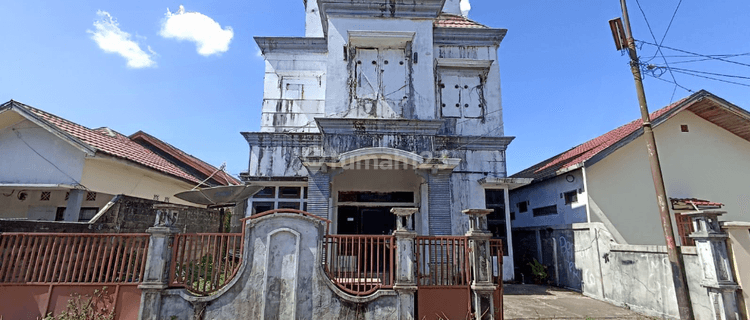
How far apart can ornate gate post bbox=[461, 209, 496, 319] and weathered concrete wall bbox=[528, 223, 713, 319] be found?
13.3ft

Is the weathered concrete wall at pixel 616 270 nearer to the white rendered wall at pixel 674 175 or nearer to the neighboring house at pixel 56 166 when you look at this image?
the white rendered wall at pixel 674 175

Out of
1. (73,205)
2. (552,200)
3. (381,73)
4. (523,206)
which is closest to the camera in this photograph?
(73,205)

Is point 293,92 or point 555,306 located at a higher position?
point 293,92

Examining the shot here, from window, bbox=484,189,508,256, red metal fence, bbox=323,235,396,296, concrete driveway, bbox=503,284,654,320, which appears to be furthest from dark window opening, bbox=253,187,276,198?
concrete driveway, bbox=503,284,654,320

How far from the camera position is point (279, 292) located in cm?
591

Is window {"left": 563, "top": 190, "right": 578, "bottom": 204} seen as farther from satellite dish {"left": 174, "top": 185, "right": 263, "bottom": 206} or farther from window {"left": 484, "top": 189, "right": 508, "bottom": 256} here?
satellite dish {"left": 174, "top": 185, "right": 263, "bottom": 206}

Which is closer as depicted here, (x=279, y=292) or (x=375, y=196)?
(x=279, y=292)

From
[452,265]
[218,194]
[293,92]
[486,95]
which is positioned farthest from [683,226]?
[218,194]

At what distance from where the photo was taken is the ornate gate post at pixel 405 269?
5855 mm

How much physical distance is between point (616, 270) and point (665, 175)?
4.30 meters

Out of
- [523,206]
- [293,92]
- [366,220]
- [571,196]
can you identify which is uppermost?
[293,92]

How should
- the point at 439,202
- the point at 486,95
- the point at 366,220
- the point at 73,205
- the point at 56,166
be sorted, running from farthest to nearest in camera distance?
the point at 486,95 → the point at 366,220 → the point at 439,202 → the point at 56,166 → the point at 73,205

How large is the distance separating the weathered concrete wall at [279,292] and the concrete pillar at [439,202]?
319 cm

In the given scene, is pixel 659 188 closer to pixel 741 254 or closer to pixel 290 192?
pixel 741 254
